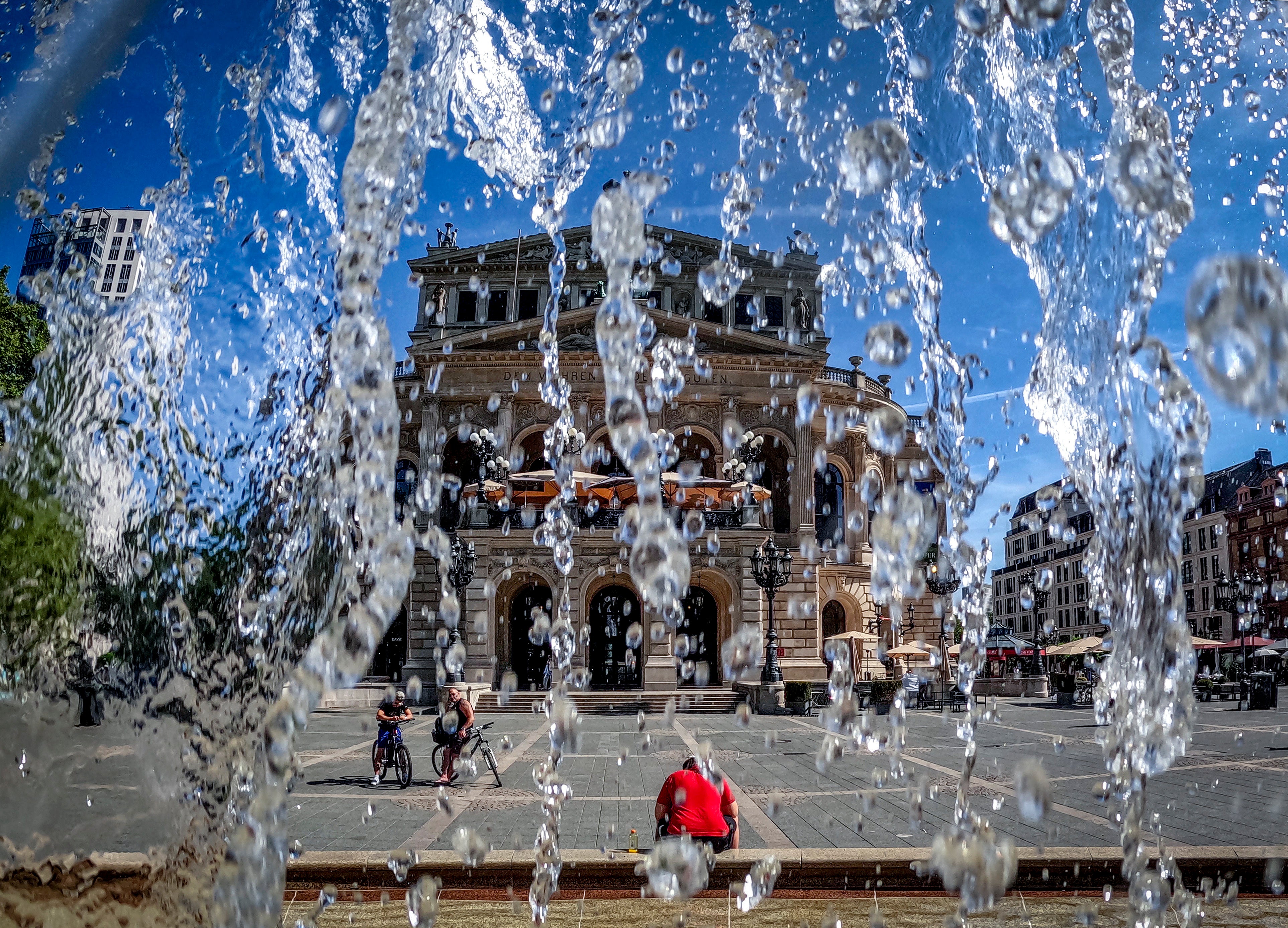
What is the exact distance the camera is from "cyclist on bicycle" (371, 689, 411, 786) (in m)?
11.4

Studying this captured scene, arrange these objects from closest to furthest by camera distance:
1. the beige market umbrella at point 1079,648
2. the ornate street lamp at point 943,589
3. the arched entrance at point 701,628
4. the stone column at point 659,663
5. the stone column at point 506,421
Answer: the ornate street lamp at point 943,589
the beige market umbrella at point 1079,648
the stone column at point 659,663
the arched entrance at point 701,628
the stone column at point 506,421

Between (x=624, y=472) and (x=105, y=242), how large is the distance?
908 inches

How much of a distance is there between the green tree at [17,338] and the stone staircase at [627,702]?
15.0m

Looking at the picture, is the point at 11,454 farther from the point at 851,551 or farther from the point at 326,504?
the point at 851,551

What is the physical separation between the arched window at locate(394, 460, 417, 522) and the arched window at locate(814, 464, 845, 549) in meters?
17.0

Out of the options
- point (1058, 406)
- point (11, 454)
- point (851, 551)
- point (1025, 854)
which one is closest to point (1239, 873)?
point (1025, 854)

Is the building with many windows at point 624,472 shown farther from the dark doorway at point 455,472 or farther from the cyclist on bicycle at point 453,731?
the cyclist on bicycle at point 453,731

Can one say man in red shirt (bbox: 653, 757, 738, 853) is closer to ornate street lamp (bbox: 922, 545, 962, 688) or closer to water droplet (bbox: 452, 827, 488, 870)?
water droplet (bbox: 452, 827, 488, 870)

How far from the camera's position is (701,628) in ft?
112

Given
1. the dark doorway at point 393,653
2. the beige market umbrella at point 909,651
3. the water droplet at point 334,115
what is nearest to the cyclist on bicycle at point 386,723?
the water droplet at point 334,115

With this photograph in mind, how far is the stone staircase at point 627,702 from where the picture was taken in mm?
25906

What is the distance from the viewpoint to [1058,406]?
6.87 metres

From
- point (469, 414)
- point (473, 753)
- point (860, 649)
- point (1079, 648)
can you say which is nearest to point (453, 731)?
point (473, 753)

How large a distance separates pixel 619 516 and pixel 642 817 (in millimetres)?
23632
